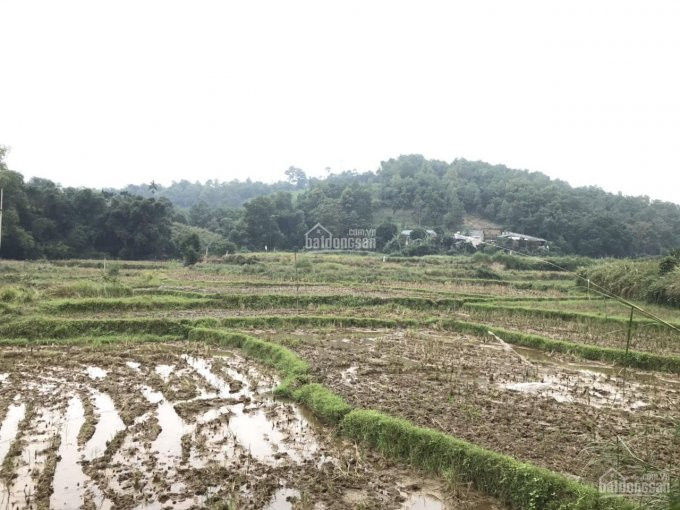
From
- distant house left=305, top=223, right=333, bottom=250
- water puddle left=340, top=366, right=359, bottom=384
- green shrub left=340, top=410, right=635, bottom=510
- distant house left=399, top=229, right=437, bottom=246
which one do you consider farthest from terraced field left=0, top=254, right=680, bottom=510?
distant house left=305, top=223, right=333, bottom=250

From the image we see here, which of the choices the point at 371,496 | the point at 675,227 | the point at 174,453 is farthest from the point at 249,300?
the point at 675,227

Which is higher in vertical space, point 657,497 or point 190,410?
point 657,497

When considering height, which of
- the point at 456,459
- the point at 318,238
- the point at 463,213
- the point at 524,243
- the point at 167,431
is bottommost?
the point at 167,431

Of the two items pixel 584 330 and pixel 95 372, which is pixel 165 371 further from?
pixel 584 330

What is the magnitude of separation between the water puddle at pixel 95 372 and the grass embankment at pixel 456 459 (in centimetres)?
447

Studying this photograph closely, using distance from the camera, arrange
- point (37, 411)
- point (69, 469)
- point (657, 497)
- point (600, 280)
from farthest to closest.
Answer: point (600, 280) → point (37, 411) → point (69, 469) → point (657, 497)

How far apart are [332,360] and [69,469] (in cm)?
750

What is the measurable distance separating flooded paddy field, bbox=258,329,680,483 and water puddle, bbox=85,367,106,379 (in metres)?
4.98

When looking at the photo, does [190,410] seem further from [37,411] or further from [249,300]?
[249,300]

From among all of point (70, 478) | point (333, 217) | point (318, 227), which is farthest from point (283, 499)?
point (333, 217)

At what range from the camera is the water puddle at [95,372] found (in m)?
12.0

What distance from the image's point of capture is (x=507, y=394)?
1081 centimetres

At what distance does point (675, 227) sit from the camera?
218ft

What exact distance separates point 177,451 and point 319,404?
2.83 metres
